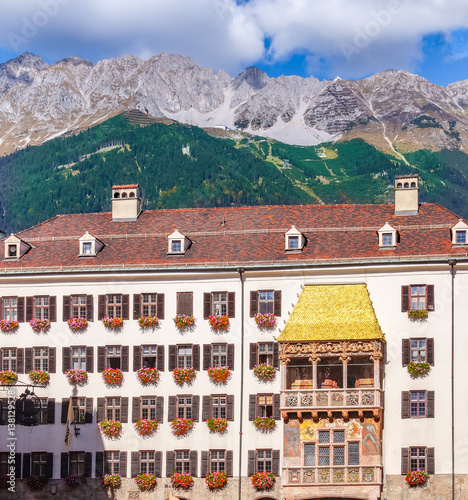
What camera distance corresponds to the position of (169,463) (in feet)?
185

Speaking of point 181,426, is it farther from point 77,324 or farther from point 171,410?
point 77,324

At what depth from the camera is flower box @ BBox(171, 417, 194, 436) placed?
56312 millimetres

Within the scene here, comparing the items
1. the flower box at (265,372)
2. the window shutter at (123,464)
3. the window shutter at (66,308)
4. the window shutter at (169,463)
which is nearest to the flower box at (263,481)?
the window shutter at (169,463)

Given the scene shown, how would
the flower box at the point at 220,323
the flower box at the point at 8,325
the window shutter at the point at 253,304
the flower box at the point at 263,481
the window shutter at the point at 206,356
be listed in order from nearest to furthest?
the flower box at the point at 263,481, the window shutter at the point at 206,356, the flower box at the point at 220,323, the window shutter at the point at 253,304, the flower box at the point at 8,325

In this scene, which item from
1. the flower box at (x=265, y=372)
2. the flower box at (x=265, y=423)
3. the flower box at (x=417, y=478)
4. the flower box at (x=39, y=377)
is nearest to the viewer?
the flower box at (x=417, y=478)

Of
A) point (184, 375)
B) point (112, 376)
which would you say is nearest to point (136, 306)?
point (112, 376)

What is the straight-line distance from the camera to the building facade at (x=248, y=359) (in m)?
53.8

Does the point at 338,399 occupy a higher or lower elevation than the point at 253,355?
lower

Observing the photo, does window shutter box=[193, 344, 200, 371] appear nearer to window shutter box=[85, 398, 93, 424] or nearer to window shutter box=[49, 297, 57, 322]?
window shutter box=[85, 398, 93, 424]

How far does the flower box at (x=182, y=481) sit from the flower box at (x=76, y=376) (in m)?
8.09

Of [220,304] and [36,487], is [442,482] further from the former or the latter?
[36,487]

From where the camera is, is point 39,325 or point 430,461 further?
point 39,325

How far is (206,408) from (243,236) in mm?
11805

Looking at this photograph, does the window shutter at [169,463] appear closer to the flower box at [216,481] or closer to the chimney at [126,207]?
the flower box at [216,481]
